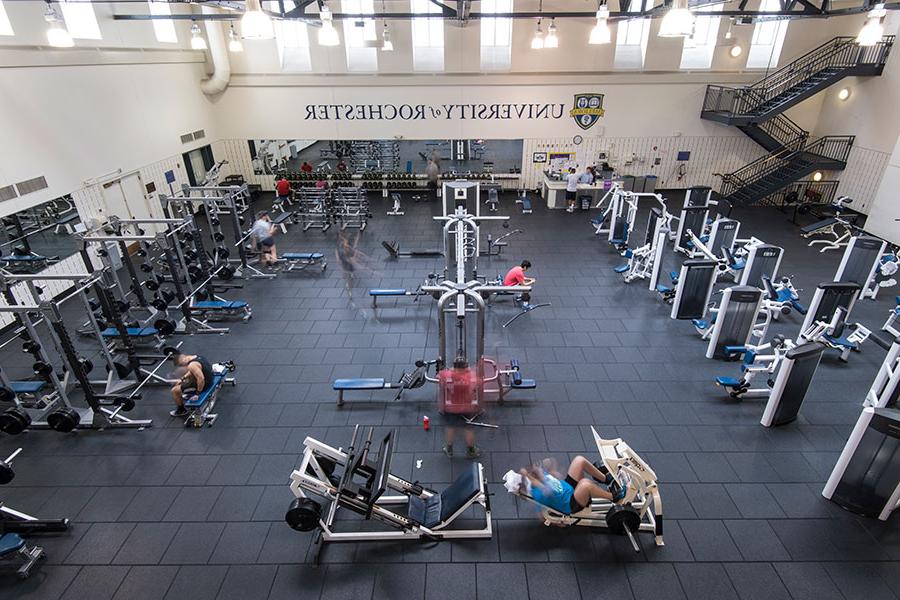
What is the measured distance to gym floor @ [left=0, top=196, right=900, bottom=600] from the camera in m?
4.51

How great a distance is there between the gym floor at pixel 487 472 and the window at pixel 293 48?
9644 millimetres

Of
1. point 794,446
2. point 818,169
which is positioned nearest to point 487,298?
point 794,446

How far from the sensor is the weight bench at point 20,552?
175 inches

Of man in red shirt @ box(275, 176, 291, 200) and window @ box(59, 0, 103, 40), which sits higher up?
window @ box(59, 0, 103, 40)


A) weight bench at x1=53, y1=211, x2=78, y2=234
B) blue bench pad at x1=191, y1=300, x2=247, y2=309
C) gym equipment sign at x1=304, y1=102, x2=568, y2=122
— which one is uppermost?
gym equipment sign at x1=304, y1=102, x2=568, y2=122

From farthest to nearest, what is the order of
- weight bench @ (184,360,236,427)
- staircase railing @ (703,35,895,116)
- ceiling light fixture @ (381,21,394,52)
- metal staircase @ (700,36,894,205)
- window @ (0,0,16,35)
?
staircase railing @ (703,35,895,116) < ceiling light fixture @ (381,21,394,52) < metal staircase @ (700,36,894,205) < window @ (0,0,16,35) < weight bench @ (184,360,236,427)

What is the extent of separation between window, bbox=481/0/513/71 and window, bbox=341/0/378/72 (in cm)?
344

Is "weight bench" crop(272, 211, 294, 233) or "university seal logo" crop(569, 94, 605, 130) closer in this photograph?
"weight bench" crop(272, 211, 294, 233)

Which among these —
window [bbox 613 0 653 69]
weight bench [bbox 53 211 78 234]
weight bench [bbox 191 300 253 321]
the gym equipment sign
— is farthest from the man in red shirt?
window [bbox 613 0 653 69]

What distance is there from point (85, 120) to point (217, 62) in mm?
5372

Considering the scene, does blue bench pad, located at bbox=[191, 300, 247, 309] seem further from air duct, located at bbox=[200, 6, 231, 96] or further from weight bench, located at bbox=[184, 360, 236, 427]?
air duct, located at bbox=[200, 6, 231, 96]

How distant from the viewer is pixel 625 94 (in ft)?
49.7

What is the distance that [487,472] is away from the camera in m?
5.64

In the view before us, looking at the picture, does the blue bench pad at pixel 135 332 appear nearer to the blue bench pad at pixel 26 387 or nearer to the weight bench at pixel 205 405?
the blue bench pad at pixel 26 387
